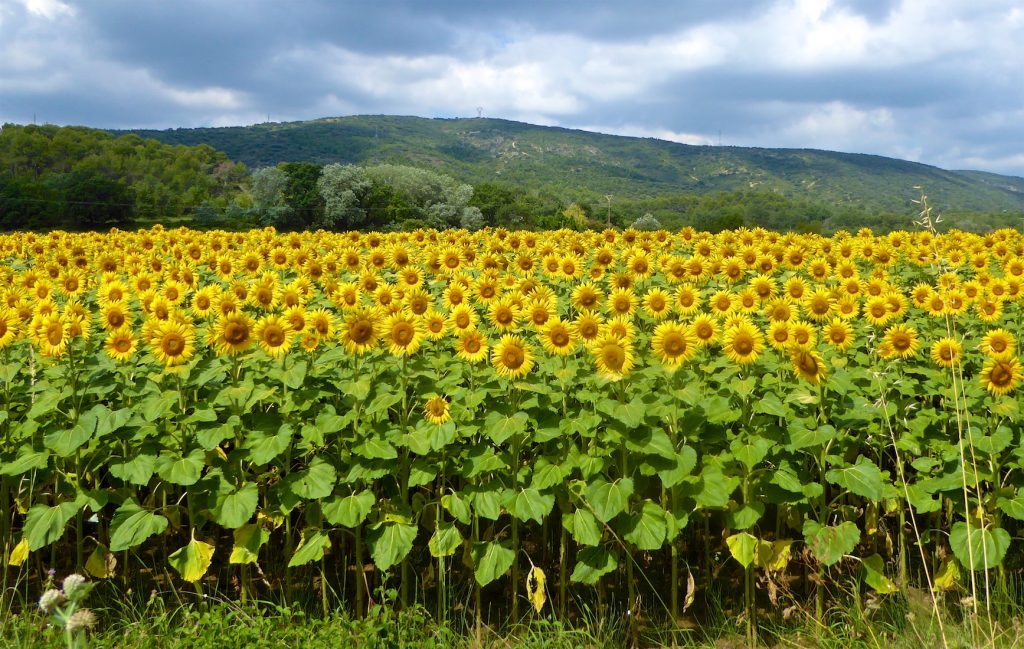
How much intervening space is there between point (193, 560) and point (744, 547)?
332cm

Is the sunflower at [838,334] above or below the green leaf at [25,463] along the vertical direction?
above

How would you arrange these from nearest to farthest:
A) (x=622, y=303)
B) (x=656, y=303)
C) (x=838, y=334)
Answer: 1. (x=838, y=334)
2. (x=622, y=303)
3. (x=656, y=303)

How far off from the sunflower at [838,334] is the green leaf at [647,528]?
222 centimetres

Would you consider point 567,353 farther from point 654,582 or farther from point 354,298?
point 354,298

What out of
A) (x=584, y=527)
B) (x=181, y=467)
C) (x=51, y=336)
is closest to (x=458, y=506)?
(x=584, y=527)

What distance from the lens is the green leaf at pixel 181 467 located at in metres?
4.33

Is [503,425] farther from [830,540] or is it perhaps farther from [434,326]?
[830,540]

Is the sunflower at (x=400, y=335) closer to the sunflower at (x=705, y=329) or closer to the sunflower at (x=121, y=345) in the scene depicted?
the sunflower at (x=121, y=345)

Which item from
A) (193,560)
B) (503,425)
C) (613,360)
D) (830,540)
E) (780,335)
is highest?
(780,335)

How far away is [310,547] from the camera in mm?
4488

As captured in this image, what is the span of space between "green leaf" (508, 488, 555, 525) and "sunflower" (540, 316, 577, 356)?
3.13 ft

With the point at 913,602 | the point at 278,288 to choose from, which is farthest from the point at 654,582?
the point at 278,288

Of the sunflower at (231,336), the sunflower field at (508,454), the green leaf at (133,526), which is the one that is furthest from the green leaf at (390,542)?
the sunflower at (231,336)

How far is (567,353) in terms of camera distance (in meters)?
4.90
